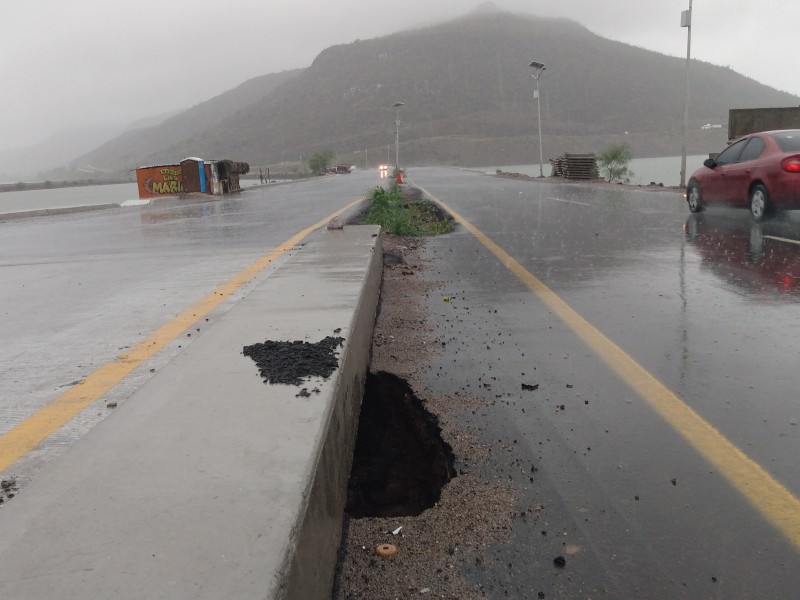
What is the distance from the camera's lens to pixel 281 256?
895cm

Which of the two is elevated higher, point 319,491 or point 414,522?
point 319,491

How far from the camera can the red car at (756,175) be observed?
10.5m

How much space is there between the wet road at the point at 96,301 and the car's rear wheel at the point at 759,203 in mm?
7585

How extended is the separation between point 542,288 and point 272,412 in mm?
4229

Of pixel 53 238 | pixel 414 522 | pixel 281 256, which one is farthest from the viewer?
pixel 53 238

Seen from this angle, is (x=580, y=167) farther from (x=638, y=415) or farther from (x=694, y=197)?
(x=638, y=415)

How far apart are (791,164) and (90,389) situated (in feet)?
34.0

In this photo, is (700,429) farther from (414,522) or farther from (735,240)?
(735,240)

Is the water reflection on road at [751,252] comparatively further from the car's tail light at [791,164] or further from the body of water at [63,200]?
Result: the body of water at [63,200]


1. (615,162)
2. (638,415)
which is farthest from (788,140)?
(615,162)

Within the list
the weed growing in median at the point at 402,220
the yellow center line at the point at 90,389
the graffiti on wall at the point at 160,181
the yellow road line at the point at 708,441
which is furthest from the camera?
the graffiti on wall at the point at 160,181

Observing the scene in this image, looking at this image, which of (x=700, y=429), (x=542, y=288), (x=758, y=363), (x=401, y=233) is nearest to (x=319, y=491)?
(x=700, y=429)

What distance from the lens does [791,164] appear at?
10.4m

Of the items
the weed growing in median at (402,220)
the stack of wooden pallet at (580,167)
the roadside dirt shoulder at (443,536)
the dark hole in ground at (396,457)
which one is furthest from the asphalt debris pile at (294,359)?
the stack of wooden pallet at (580,167)
